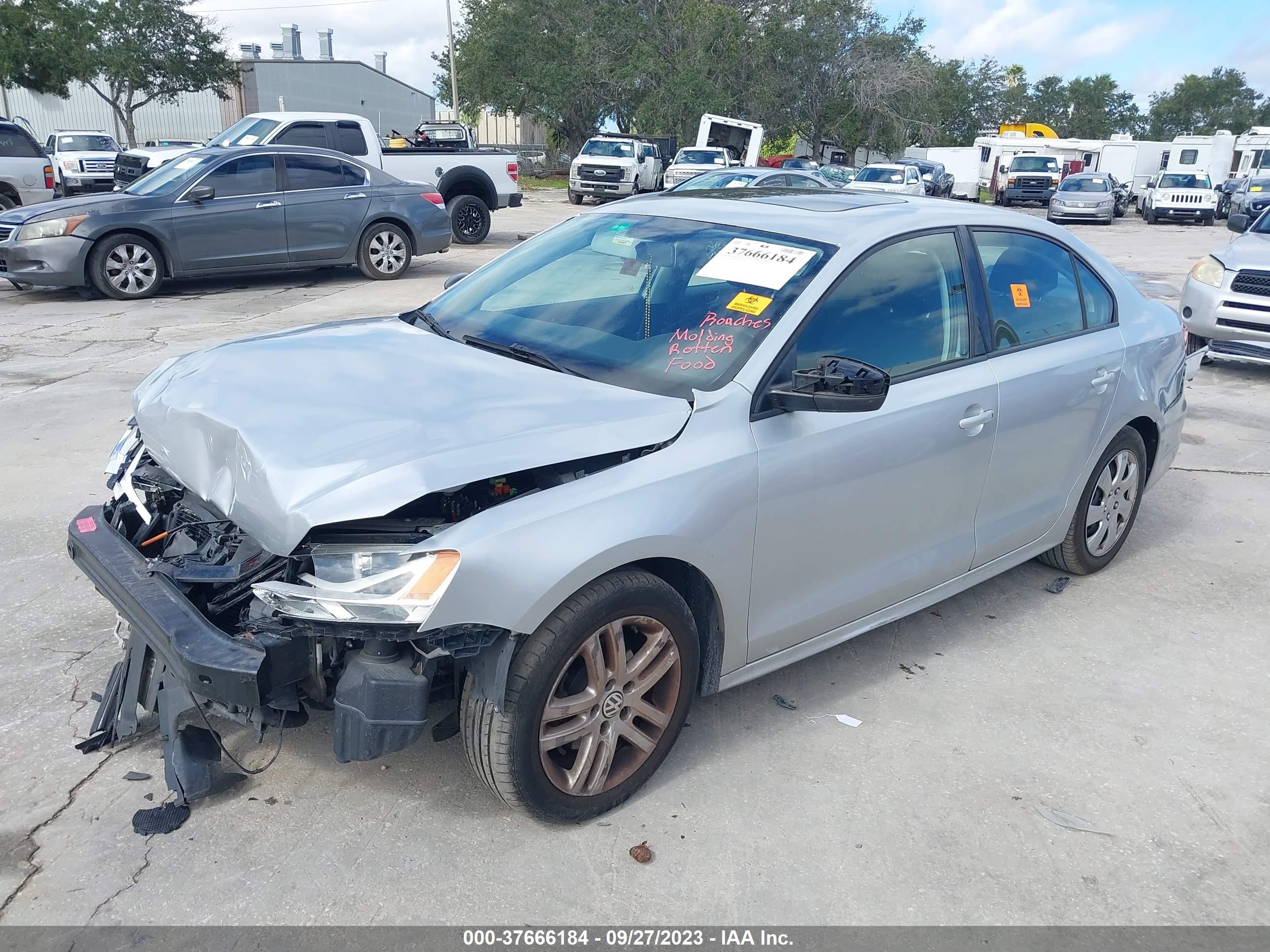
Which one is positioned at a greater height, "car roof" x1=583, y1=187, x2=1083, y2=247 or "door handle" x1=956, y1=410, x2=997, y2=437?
"car roof" x1=583, y1=187, x2=1083, y2=247

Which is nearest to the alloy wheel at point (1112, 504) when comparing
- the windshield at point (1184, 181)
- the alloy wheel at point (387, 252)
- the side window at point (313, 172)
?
the side window at point (313, 172)

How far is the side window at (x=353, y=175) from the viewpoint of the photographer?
492 inches

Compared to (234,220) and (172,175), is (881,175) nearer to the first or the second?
(234,220)

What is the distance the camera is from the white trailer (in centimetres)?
3167

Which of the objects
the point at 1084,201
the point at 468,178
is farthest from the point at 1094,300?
the point at 1084,201

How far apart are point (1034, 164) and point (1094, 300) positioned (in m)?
38.0

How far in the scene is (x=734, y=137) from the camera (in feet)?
109

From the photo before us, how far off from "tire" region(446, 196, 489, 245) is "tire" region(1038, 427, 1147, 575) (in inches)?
535

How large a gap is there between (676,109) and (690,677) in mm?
40994

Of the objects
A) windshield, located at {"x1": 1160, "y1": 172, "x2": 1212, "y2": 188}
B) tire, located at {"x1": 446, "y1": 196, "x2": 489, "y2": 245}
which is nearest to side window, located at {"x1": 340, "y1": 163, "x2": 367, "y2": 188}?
tire, located at {"x1": 446, "y1": 196, "x2": 489, "y2": 245}

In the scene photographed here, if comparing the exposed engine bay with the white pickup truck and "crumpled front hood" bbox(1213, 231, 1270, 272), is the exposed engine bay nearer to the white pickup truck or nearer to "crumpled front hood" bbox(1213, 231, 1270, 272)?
"crumpled front hood" bbox(1213, 231, 1270, 272)

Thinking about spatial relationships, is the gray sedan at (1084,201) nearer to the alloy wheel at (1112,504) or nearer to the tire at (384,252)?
the tire at (384,252)

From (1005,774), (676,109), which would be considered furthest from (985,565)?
(676,109)

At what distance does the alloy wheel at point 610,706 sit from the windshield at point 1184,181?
36653mm
